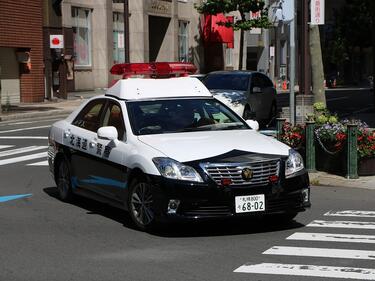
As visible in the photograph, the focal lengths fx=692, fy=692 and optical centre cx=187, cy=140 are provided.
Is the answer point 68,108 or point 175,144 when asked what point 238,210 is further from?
point 68,108

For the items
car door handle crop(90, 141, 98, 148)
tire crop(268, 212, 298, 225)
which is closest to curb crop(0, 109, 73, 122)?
car door handle crop(90, 141, 98, 148)

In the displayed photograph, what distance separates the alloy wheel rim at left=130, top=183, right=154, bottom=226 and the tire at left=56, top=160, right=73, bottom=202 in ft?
6.67

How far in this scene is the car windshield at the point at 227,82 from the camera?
62.8ft

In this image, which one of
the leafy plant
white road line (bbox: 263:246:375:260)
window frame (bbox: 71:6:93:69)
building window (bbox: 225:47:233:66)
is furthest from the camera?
building window (bbox: 225:47:233:66)

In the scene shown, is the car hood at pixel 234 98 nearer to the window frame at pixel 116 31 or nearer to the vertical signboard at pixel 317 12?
the vertical signboard at pixel 317 12

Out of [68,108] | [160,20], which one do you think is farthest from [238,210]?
[160,20]

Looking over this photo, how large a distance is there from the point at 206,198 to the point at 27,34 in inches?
1151

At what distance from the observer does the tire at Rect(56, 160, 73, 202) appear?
9.51 m

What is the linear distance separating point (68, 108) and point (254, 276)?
84.0 feet

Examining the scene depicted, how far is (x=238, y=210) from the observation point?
7.14 meters

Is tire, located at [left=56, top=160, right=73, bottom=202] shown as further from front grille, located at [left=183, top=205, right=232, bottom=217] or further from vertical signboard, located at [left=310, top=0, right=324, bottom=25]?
vertical signboard, located at [left=310, top=0, right=324, bottom=25]

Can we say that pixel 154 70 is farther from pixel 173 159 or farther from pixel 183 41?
pixel 183 41

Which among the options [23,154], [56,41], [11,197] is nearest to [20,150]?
[23,154]

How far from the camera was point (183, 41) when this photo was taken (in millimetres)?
54500
